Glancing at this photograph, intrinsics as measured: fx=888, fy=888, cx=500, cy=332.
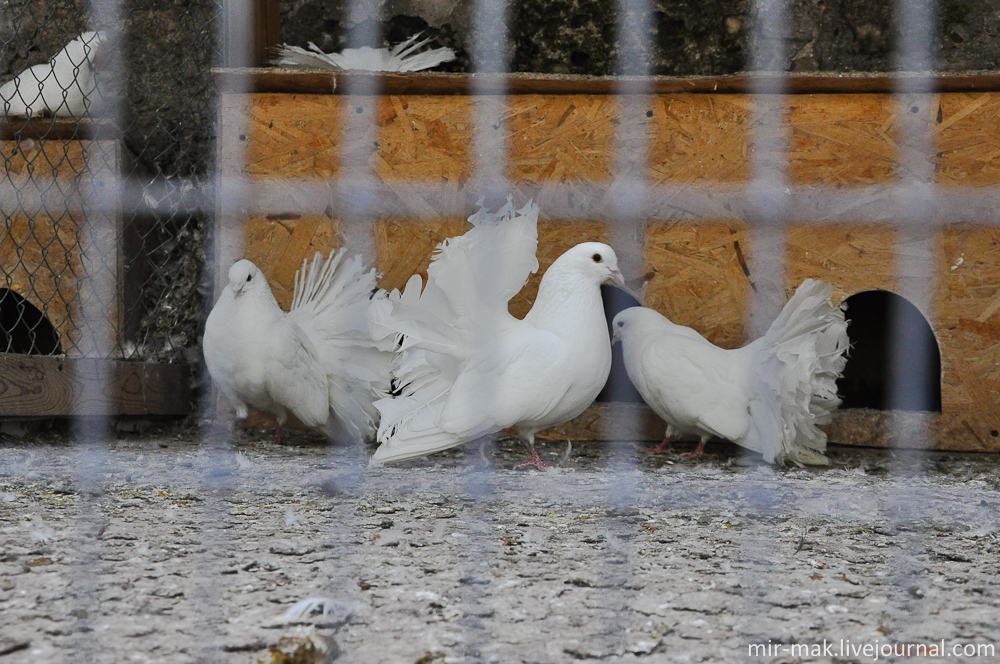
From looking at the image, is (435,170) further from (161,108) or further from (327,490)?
(161,108)

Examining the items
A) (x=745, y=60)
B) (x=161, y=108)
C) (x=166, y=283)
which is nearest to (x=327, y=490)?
(x=166, y=283)

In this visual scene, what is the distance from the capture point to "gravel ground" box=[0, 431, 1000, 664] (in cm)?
100

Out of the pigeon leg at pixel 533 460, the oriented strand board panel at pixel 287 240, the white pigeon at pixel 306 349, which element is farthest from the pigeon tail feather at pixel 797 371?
the oriented strand board panel at pixel 287 240

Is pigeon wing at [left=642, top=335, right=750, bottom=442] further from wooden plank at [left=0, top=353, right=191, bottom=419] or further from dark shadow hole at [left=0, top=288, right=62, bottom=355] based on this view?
dark shadow hole at [left=0, top=288, right=62, bottom=355]

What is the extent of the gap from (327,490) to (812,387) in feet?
3.99

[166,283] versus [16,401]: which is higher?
[166,283]

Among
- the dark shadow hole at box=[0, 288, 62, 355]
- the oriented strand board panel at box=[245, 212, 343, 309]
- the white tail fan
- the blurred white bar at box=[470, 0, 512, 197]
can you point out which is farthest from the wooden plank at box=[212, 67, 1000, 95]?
the dark shadow hole at box=[0, 288, 62, 355]

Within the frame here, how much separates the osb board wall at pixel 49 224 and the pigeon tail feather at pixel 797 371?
6.84ft

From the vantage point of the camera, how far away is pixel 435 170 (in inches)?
101

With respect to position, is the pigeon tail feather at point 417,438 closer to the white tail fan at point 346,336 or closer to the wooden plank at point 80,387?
the white tail fan at point 346,336

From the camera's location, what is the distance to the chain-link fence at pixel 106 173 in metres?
2.79

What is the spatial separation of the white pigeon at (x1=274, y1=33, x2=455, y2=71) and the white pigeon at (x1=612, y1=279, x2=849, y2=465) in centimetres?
122

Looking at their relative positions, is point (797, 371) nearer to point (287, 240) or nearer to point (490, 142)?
point (490, 142)

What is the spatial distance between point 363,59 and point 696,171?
3.72 ft
